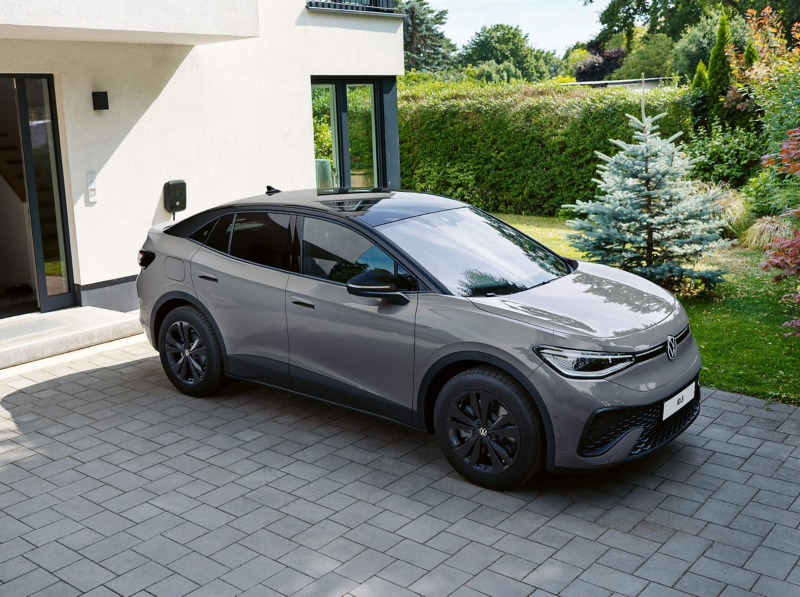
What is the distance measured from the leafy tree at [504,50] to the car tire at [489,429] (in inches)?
3182

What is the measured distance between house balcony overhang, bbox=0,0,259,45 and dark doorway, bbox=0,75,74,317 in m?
0.79

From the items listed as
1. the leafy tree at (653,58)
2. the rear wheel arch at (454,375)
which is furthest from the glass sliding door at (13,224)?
the leafy tree at (653,58)

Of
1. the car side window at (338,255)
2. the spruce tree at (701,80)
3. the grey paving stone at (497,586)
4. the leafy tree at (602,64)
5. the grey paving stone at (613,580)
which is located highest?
the leafy tree at (602,64)

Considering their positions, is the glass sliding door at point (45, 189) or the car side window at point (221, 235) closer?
the car side window at point (221, 235)

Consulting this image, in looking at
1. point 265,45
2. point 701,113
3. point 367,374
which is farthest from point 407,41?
point 367,374

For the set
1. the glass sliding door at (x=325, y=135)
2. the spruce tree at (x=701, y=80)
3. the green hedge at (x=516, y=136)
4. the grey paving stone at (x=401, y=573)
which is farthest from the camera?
the green hedge at (x=516, y=136)

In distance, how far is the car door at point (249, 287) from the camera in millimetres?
5758

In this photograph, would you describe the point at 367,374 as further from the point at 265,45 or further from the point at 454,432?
the point at 265,45

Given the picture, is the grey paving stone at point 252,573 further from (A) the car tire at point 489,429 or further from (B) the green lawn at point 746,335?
(B) the green lawn at point 746,335

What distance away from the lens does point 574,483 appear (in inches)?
194

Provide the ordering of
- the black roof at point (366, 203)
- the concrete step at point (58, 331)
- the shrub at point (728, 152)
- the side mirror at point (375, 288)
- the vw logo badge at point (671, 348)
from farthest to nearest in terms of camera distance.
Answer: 1. the shrub at point (728, 152)
2. the concrete step at point (58, 331)
3. the black roof at point (366, 203)
4. the side mirror at point (375, 288)
5. the vw logo badge at point (671, 348)

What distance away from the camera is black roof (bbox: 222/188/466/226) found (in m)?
5.61

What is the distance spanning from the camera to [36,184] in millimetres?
8742

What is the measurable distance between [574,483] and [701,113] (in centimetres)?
1257
